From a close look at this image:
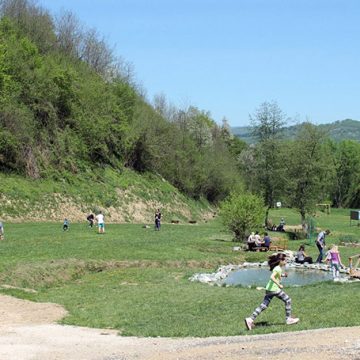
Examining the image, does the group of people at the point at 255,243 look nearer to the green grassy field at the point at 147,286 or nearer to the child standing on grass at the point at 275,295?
the green grassy field at the point at 147,286

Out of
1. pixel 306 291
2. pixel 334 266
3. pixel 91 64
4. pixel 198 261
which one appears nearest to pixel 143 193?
pixel 91 64

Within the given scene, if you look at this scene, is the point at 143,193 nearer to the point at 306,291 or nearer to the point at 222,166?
the point at 222,166

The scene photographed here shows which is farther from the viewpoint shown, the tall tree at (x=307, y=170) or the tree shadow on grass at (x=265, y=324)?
the tall tree at (x=307, y=170)

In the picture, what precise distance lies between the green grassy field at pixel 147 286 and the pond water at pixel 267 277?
210cm

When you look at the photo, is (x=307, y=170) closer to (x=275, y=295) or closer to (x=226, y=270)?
(x=226, y=270)

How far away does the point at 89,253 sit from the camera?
3425 cm

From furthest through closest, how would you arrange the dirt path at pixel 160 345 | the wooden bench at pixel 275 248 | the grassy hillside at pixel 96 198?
the grassy hillside at pixel 96 198, the wooden bench at pixel 275 248, the dirt path at pixel 160 345

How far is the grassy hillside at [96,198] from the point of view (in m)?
57.2

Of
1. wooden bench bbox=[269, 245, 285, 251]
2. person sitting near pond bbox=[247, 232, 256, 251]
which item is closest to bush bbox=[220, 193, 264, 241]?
wooden bench bbox=[269, 245, 285, 251]

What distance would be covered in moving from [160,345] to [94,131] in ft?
199

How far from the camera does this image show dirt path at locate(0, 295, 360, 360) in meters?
12.8

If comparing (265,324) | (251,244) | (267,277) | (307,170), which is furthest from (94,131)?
(265,324)

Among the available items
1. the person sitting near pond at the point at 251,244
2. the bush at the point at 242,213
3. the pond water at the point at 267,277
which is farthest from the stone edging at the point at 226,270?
the bush at the point at 242,213

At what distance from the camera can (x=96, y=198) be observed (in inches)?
2596
